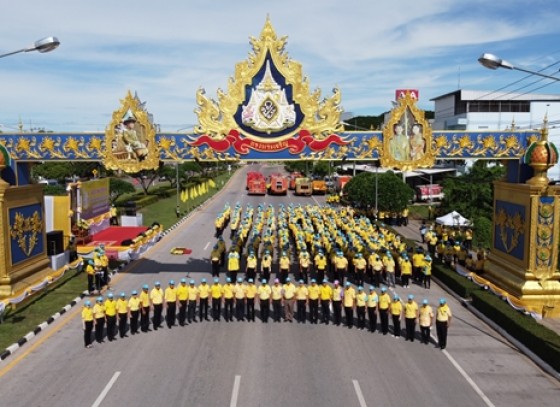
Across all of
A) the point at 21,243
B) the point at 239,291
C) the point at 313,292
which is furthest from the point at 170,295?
the point at 21,243

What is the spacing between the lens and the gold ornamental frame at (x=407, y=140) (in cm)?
1706

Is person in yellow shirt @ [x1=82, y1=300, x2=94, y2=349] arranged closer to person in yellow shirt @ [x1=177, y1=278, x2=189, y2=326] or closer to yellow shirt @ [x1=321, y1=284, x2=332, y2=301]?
person in yellow shirt @ [x1=177, y1=278, x2=189, y2=326]

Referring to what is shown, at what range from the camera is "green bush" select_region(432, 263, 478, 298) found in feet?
57.4

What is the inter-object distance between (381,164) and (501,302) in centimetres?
584

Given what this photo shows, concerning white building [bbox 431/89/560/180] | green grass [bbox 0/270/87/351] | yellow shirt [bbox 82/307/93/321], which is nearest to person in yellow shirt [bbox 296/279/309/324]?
yellow shirt [bbox 82/307/93/321]

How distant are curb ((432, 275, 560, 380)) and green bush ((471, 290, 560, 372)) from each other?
77 mm

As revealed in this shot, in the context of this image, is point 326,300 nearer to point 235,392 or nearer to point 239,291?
point 239,291

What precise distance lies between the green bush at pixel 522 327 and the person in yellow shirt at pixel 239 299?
7464 millimetres

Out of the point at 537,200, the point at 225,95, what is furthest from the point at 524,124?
the point at 225,95

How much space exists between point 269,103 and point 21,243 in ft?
32.9

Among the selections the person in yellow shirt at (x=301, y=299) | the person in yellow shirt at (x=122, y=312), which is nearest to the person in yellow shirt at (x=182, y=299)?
the person in yellow shirt at (x=122, y=312)

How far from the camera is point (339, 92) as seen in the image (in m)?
16.8

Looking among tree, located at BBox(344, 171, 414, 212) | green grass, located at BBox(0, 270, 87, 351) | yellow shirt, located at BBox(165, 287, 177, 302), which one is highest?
tree, located at BBox(344, 171, 414, 212)

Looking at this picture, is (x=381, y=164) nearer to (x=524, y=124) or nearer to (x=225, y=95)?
(x=225, y=95)
